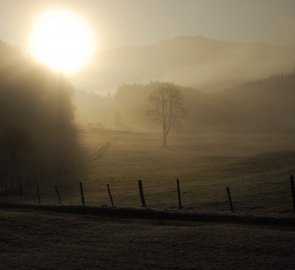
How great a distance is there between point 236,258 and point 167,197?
62.4ft

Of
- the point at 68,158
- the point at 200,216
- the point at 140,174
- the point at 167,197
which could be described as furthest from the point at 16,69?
the point at 200,216

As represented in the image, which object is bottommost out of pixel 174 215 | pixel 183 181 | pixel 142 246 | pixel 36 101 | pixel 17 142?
pixel 142 246

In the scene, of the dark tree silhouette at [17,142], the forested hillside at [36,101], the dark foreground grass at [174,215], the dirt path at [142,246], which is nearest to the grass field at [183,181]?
the dark foreground grass at [174,215]

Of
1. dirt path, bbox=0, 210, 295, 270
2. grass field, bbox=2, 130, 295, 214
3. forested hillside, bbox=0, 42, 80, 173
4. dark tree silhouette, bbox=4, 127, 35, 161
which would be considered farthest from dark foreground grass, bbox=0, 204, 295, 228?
forested hillside, bbox=0, 42, 80, 173

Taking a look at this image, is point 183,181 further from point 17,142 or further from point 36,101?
point 36,101

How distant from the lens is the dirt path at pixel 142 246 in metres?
14.8

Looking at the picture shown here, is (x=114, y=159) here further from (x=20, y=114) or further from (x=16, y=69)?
(x=16, y=69)

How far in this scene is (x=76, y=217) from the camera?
80.9 feet

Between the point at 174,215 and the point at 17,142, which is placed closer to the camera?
the point at 174,215

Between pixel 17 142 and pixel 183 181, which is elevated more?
pixel 17 142

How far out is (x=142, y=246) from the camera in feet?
56.0

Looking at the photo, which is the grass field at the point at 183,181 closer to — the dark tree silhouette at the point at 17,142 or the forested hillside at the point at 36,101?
the dark tree silhouette at the point at 17,142

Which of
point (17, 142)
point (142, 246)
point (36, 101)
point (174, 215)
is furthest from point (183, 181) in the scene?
point (36, 101)

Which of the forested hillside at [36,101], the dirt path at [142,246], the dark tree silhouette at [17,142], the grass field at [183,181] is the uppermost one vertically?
the forested hillside at [36,101]
